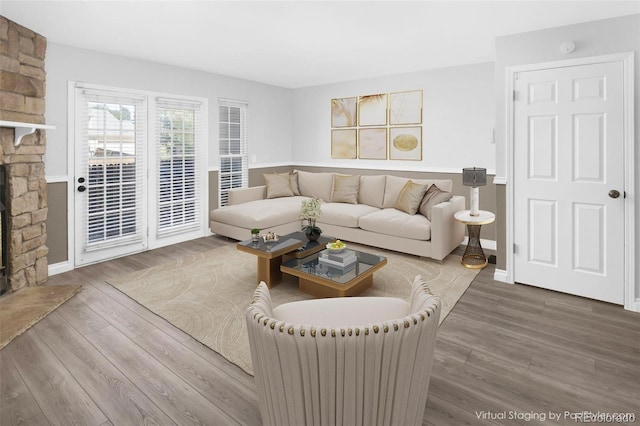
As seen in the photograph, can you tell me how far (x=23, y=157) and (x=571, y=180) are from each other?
5216 millimetres

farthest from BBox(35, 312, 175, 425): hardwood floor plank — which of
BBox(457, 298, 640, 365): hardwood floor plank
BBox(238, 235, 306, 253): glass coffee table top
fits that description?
BBox(457, 298, 640, 365): hardwood floor plank

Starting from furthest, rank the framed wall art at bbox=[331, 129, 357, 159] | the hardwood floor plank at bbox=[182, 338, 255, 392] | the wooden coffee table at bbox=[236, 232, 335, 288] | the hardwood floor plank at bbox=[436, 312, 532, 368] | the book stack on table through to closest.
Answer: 1. the framed wall art at bbox=[331, 129, 357, 159]
2. the wooden coffee table at bbox=[236, 232, 335, 288]
3. the book stack on table
4. the hardwood floor plank at bbox=[436, 312, 532, 368]
5. the hardwood floor plank at bbox=[182, 338, 255, 392]

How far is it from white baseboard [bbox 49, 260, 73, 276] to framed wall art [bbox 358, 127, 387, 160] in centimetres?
440

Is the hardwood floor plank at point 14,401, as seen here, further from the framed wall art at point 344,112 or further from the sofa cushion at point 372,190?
the framed wall art at point 344,112

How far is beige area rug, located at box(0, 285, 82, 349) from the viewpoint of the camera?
275cm

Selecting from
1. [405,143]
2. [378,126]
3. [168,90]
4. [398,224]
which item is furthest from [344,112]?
[168,90]

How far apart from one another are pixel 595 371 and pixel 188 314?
9.48 feet

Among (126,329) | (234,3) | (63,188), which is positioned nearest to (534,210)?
(234,3)

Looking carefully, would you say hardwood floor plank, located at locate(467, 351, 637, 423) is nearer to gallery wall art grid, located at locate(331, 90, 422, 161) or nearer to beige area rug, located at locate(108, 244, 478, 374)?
beige area rug, located at locate(108, 244, 478, 374)

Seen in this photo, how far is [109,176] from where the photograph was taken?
4.59 meters

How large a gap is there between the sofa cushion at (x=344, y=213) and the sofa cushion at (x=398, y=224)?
15 cm

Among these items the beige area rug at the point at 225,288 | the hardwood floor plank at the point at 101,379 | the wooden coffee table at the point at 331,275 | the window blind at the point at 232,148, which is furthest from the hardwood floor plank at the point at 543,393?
the window blind at the point at 232,148

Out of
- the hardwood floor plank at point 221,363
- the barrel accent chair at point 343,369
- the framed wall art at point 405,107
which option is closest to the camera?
the barrel accent chair at point 343,369

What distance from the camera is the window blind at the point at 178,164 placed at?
513 cm
